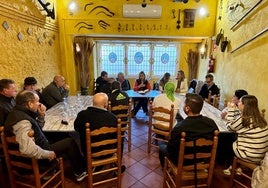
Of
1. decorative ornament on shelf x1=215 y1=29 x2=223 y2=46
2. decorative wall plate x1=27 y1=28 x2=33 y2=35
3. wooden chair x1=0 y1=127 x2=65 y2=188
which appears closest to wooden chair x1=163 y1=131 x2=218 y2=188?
wooden chair x1=0 y1=127 x2=65 y2=188

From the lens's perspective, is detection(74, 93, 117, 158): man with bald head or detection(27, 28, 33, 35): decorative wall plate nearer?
detection(74, 93, 117, 158): man with bald head

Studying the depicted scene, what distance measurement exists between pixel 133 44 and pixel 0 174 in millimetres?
4608

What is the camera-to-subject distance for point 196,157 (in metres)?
1.67

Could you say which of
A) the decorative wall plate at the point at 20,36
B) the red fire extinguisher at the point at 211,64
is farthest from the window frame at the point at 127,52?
the decorative wall plate at the point at 20,36

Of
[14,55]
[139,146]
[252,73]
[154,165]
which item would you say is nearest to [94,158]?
[154,165]

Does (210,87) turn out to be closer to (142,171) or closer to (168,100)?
(168,100)

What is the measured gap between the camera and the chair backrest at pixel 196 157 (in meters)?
1.62

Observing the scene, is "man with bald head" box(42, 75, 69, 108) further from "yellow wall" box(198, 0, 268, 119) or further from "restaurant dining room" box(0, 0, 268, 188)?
"yellow wall" box(198, 0, 268, 119)

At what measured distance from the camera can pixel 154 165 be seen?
2.56 metres

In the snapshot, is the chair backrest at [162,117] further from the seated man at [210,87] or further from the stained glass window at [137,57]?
the stained glass window at [137,57]

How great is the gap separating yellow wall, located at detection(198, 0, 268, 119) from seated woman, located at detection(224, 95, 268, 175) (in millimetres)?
963

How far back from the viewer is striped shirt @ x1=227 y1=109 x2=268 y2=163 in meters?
1.87

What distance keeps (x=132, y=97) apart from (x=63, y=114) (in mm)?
1647

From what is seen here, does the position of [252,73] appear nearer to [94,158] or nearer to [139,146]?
[139,146]
